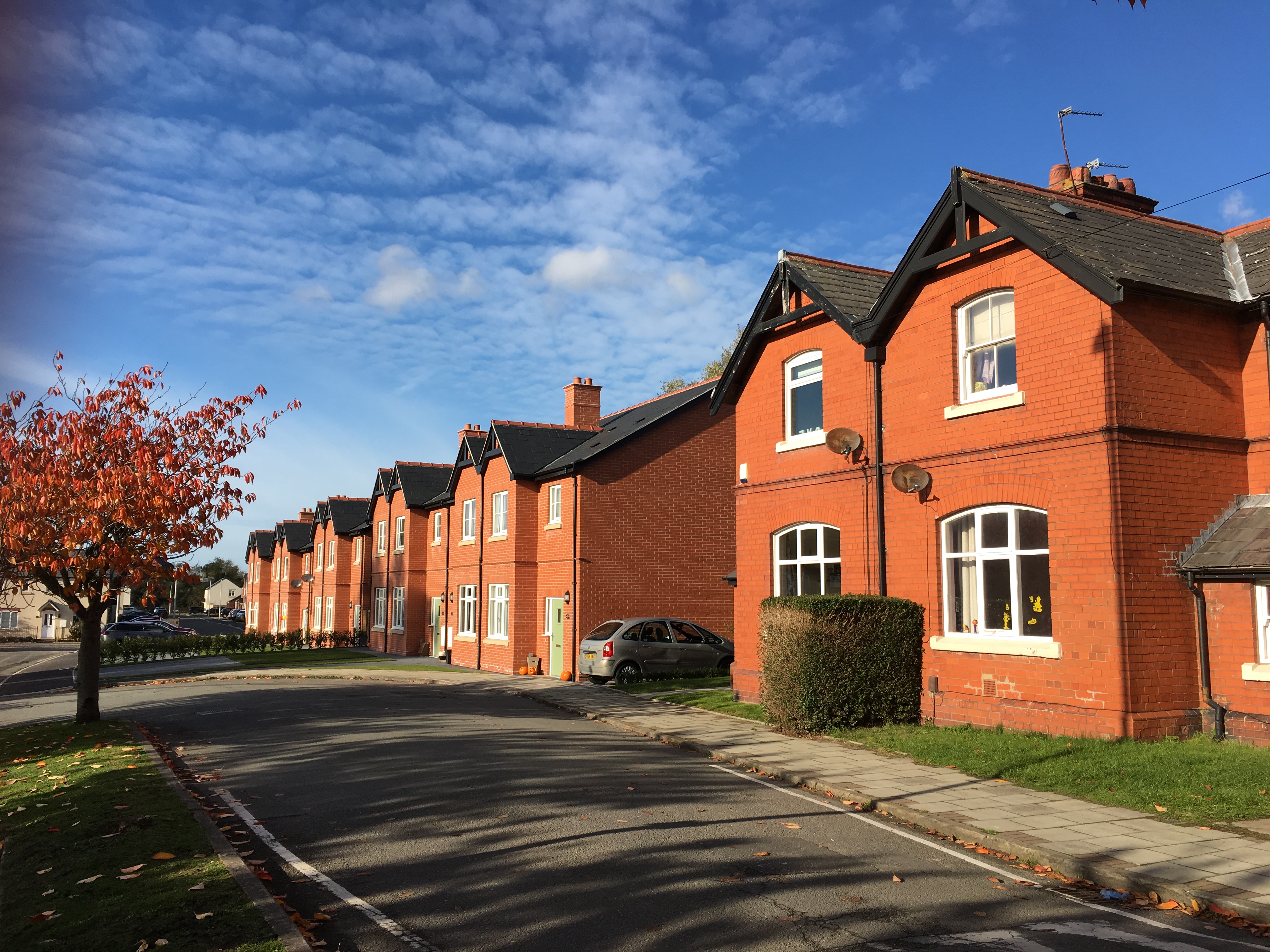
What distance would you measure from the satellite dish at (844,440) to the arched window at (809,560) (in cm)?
147

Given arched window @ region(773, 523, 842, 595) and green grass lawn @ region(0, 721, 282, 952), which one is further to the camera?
arched window @ region(773, 523, 842, 595)

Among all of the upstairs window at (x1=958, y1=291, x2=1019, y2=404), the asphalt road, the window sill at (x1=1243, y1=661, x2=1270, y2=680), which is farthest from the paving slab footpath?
the upstairs window at (x1=958, y1=291, x2=1019, y2=404)

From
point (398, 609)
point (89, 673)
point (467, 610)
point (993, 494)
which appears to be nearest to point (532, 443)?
point (467, 610)

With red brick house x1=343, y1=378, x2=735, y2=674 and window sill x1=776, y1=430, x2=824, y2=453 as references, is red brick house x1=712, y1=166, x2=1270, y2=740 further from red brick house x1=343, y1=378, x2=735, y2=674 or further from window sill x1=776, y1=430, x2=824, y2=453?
red brick house x1=343, y1=378, x2=735, y2=674

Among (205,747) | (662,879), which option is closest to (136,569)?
(205,747)

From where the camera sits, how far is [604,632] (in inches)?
924

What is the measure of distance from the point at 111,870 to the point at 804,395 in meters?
13.5

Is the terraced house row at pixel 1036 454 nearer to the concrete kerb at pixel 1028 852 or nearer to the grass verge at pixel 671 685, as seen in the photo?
the grass verge at pixel 671 685

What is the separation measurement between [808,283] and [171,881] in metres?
13.6

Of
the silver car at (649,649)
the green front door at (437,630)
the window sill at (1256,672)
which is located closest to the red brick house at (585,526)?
the green front door at (437,630)

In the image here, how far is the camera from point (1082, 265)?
39.7 feet

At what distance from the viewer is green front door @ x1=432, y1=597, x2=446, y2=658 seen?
121ft

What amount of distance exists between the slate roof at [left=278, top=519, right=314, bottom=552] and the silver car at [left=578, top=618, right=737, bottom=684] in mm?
42311

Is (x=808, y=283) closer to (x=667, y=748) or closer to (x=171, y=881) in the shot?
(x=667, y=748)
